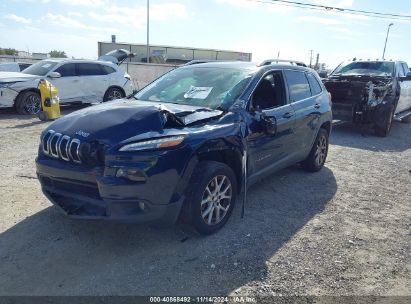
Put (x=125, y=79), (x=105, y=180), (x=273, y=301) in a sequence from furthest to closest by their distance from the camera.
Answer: (x=125, y=79) → (x=105, y=180) → (x=273, y=301)

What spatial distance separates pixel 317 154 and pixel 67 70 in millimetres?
8626

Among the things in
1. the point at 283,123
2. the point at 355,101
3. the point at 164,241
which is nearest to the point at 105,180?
the point at 164,241

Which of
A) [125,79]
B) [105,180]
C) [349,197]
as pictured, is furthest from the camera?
[125,79]

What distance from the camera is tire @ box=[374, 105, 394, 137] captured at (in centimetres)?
970

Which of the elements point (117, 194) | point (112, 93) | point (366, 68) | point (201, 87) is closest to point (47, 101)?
point (112, 93)

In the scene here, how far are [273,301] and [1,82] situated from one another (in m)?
9.97

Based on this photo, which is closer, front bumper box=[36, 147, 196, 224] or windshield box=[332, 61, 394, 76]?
front bumper box=[36, 147, 196, 224]

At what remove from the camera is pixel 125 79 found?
1316 cm

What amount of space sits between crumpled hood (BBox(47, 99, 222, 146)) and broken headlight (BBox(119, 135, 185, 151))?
89 millimetres

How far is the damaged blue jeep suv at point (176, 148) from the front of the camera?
3244 millimetres

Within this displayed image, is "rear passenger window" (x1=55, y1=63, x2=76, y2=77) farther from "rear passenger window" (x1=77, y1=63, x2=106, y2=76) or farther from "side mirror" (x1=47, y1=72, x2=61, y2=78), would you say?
"side mirror" (x1=47, y1=72, x2=61, y2=78)

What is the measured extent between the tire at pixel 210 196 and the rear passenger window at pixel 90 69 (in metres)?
9.50

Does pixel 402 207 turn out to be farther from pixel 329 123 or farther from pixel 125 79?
pixel 125 79

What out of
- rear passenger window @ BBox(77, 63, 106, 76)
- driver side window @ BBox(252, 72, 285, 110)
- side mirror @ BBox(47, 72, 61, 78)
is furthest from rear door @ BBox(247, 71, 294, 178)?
rear passenger window @ BBox(77, 63, 106, 76)
